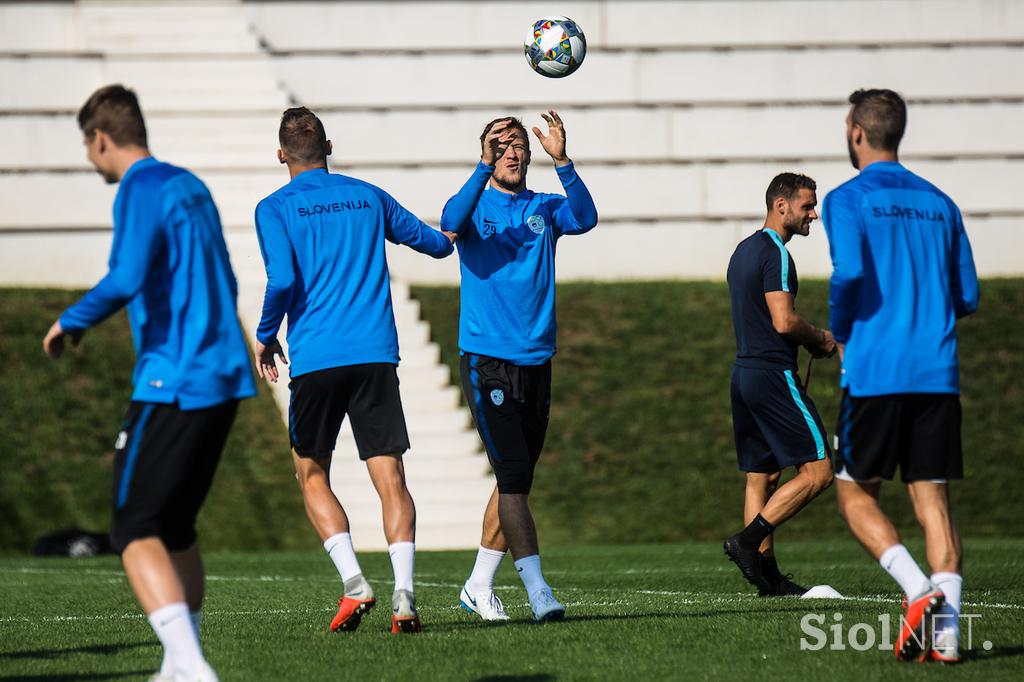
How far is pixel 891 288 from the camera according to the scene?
19.2 ft

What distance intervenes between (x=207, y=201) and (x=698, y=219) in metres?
16.5

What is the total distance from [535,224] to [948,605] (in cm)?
293

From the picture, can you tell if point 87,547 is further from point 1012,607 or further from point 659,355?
point 1012,607

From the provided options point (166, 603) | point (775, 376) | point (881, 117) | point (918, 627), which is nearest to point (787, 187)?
point (775, 376)

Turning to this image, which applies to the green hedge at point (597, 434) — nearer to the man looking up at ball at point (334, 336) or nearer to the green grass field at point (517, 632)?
the green grass field at point (517, 632)

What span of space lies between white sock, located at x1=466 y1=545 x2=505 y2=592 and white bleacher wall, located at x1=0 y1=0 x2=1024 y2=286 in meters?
13.3

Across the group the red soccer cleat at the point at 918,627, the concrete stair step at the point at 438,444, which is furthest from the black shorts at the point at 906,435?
the concrete stair step at the point at 438,444

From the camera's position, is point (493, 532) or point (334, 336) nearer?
point (334, 336)

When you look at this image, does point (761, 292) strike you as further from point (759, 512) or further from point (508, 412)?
point (508, 412)

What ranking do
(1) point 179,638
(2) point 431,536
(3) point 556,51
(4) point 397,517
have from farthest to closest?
1. (2) point 431,536
2. (3) point 556,51
3. (4) point 397,517
4. (1) point 179,638

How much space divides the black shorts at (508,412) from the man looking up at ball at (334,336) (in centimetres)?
58

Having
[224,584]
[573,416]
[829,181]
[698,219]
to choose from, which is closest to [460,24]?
[698,219]

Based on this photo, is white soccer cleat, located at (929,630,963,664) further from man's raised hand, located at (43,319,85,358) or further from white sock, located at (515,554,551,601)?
man's raised hand, located at (43,319,85,358)

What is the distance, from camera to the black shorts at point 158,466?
16.9ft
